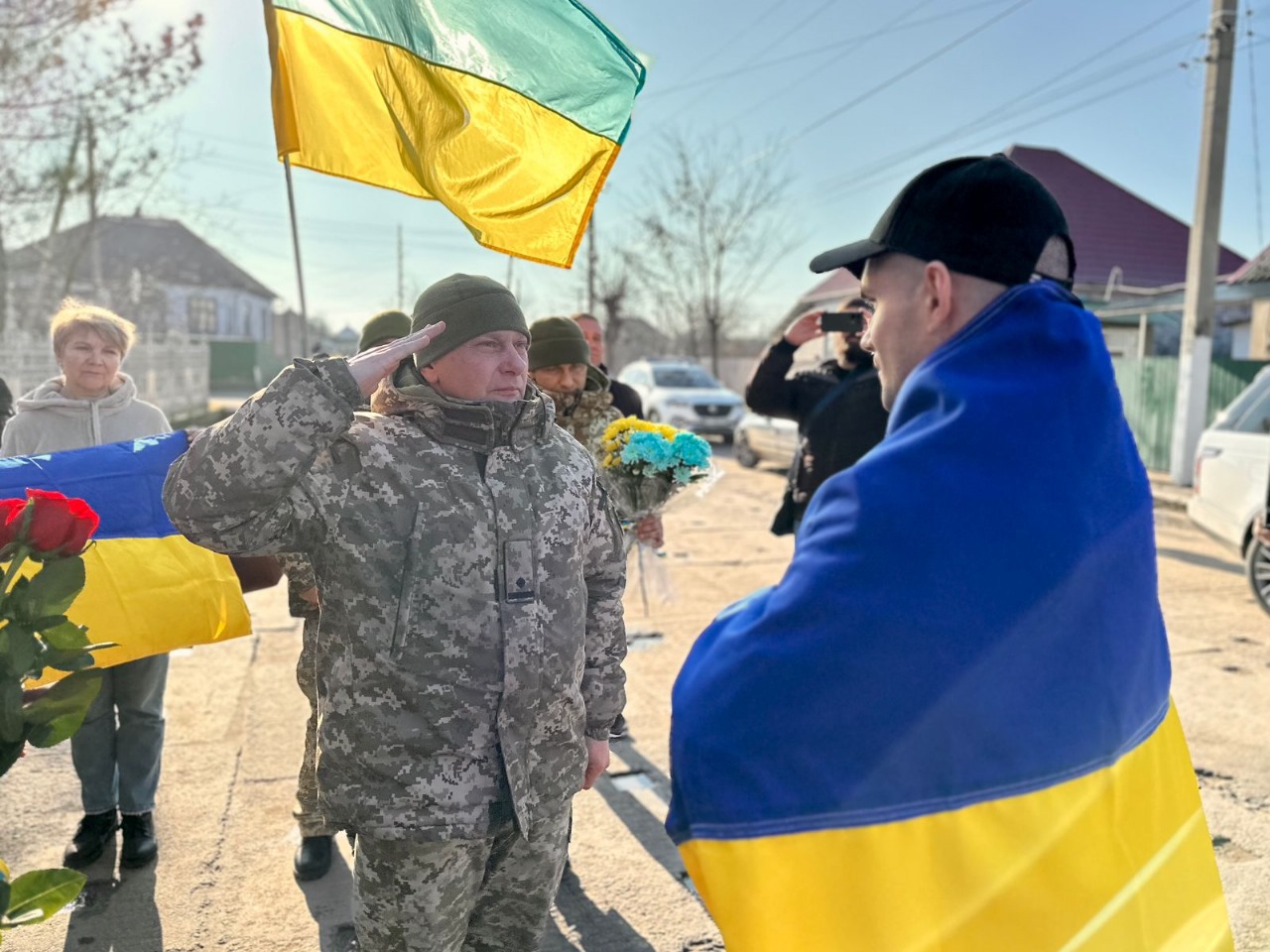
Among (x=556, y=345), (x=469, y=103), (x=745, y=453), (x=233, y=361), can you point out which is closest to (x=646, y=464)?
(x=556, y=345)

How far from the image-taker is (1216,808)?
4.11 metres

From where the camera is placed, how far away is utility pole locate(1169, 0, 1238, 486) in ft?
43.0

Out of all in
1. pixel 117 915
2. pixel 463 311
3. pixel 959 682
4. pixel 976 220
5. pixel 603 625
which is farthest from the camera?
pixel 117 915

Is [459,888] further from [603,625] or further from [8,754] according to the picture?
[8,754]

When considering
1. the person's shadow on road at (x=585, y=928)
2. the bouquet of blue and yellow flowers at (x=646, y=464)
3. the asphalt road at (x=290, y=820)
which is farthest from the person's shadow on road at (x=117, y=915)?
the bouquet of blue and yellow flowers at (x=646, y=464)

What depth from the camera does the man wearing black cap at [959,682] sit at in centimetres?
124

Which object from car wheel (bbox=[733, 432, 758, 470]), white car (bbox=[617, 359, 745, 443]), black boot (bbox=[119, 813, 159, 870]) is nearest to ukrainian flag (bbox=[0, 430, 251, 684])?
black boot (bbox=[119, 813, 159, 870])

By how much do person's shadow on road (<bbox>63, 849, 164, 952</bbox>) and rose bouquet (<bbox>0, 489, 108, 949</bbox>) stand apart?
1760mm

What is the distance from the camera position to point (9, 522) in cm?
163

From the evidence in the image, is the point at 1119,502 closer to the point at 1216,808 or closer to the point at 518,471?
the point at 518,471

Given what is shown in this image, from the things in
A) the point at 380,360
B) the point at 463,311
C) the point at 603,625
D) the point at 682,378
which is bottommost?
the point at 603,625

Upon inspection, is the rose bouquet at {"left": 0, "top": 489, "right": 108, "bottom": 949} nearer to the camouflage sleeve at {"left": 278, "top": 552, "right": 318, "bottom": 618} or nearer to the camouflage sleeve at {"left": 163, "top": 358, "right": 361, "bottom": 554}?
the camouflage sleeve at {"left": 163, "top": 358, "right": 361, "bottom": 554}

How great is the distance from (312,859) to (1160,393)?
16135mm

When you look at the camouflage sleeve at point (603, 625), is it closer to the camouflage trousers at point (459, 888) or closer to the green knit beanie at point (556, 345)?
the camouflage trousers at point (459, 888)
